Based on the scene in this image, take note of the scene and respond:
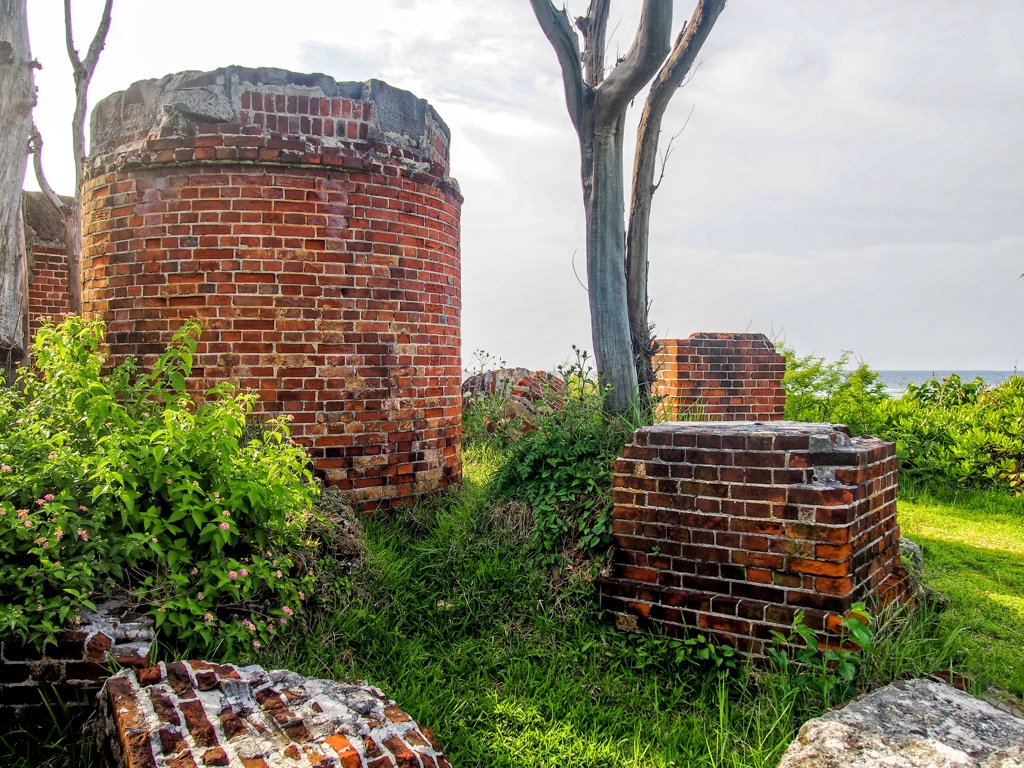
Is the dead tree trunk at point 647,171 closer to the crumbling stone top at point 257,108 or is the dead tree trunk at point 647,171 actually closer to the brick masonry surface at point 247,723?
the crumbling stone top at point 257,108

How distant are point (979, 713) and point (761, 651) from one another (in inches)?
38.9

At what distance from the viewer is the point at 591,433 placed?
5.14 metres

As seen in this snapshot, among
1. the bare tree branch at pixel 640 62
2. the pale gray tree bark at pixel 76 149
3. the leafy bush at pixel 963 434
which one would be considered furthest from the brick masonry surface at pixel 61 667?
the leafy bush at pixel 963 434

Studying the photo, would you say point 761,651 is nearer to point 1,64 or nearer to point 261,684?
point 261,684

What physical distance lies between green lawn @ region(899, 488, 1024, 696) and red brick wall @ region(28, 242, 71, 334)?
34.6 ft

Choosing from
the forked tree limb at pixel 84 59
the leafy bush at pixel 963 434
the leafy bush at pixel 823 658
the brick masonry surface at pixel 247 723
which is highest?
the forked tree limb at pixel 84 59

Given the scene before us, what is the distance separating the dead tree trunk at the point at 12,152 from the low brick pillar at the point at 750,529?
5231mm

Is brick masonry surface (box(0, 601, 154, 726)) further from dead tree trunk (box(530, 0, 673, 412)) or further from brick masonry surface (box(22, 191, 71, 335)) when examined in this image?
brick masonry surface (box(22, 191, 71, 335))

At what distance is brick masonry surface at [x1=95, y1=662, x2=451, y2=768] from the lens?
7.02ft

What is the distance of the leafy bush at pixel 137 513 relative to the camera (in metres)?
2.85

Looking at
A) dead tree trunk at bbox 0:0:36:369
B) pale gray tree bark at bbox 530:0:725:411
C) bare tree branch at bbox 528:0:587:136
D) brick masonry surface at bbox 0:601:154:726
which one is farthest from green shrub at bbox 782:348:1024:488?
dead tree trunk at bbox 0:0:36:369

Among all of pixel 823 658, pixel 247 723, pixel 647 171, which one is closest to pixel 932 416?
pixel 647 171

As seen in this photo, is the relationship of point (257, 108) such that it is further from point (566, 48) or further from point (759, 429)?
point (759, 429)

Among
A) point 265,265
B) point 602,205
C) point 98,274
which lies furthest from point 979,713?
point 98,274
